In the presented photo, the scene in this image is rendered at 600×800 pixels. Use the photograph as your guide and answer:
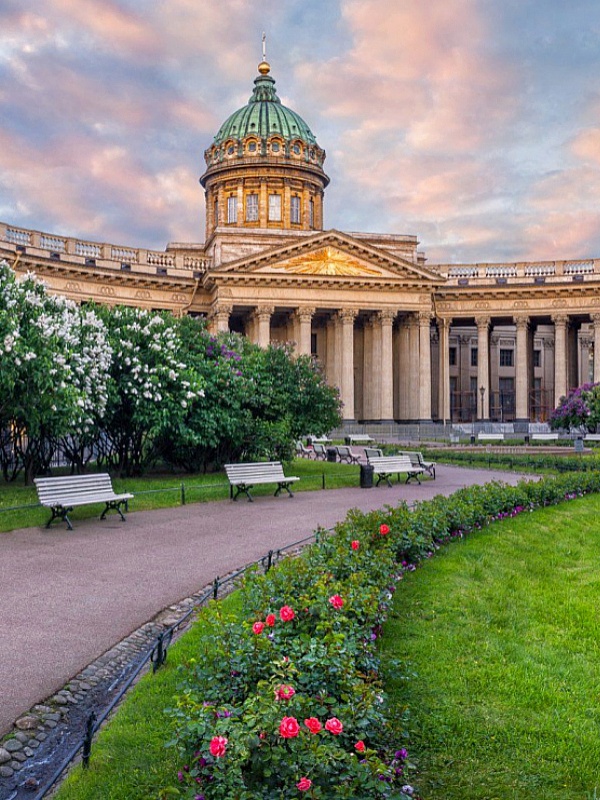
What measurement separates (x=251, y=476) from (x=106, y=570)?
8.42 m

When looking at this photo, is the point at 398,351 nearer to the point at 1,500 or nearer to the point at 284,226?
the point at 284,226

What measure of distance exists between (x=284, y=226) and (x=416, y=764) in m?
58.6

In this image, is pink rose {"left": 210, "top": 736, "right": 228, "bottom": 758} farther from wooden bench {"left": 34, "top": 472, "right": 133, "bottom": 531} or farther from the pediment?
the pediment

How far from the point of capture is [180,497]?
18047 mm

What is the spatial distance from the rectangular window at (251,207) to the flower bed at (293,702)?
56.7 meters

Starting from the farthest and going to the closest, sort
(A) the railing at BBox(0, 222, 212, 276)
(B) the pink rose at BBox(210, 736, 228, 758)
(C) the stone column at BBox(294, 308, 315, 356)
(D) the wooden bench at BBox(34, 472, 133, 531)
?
(C) the stone column at BBox(294, 308, 315, 356) → (A) the railing at BBox(0, 222, 212, 276) → (D) the wooden bench at BBox(34, 472, 133, 531) → (B) the pink rose at BBox(210, 736, 228, 758)

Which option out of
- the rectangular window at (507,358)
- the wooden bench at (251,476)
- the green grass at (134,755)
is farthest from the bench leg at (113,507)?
the rectangular window at (507,358)

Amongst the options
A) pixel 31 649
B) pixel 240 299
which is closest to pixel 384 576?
pixel 31 649

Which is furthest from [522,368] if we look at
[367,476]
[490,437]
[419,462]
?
[367,476]

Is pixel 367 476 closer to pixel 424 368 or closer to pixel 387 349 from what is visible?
pixel 387 349

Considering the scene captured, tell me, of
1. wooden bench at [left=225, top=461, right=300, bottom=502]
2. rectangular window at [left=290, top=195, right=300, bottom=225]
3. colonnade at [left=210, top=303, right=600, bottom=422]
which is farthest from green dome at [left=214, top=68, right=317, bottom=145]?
wooden bench at [left=225, top=461, right=300, bottom=502]

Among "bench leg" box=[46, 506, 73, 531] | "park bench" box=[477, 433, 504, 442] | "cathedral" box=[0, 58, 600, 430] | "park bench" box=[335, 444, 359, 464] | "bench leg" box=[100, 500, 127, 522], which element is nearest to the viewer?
"bench leg" box=[46, 506, 73, 531]

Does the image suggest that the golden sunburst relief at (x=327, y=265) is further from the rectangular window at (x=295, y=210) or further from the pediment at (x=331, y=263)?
the rectangular window at (x=295, y=210)

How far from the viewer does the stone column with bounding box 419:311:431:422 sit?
52.8 metres
